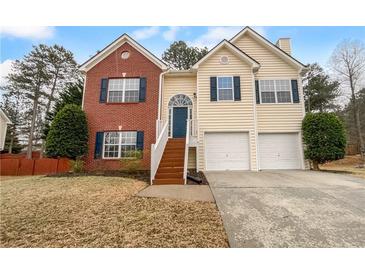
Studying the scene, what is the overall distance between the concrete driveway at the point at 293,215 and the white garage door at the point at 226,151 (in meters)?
4.36

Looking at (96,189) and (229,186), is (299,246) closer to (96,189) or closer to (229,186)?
(229,186)

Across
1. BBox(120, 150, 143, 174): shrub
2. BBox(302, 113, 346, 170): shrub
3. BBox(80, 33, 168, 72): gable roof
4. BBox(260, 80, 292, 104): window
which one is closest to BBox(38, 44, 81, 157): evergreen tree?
BBox(80, 33, 168, 72): gable roof

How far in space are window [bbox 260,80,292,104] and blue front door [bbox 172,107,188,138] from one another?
14.6 feet

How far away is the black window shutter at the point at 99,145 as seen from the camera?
35.1 ft

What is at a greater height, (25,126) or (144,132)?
(25,126)

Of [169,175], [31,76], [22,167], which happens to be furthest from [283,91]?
[31,76]

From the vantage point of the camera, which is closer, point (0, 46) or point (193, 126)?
point (0, 46)

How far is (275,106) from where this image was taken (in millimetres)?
10898

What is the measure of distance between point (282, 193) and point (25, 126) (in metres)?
32.7

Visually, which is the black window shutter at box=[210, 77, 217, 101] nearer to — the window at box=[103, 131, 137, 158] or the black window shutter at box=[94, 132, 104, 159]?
the window at box=[103, 131, 137, 158]

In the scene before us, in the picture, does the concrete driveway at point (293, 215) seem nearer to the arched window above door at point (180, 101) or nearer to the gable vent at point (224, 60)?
the arched window above door at point (180, 101)

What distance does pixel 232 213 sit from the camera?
12.4ft
